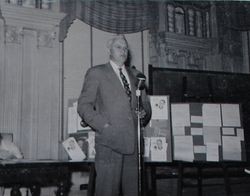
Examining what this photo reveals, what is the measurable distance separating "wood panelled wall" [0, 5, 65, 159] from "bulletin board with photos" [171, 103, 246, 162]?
134 cm

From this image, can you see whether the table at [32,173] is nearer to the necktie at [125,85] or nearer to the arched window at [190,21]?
the necktie at [125,85]

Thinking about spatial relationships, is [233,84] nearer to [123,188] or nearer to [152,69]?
[152,69]

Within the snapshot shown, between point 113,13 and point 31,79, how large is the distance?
1.28m

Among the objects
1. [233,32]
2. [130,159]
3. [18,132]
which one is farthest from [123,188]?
[233,32]

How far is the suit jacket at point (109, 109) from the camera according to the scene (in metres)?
2.30

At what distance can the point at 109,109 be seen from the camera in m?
2.39

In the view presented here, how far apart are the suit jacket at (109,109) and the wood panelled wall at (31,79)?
54.2 inches

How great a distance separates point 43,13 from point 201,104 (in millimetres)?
2018

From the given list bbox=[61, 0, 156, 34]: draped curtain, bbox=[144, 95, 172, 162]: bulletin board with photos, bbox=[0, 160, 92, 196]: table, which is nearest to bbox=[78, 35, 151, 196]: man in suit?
bbox=[0, 160, 92, 196]: table

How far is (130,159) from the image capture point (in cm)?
233

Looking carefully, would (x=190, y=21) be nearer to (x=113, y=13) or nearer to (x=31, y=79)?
(x=113, y=13)

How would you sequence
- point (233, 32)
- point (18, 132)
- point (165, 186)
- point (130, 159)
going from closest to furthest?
point (130, 159)
point (18, 132)
point (165, 186)
point (233, 32)

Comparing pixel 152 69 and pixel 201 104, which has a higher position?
pixel 152 69

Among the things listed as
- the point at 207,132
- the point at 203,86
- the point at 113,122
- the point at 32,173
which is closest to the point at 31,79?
the point at 32,173
